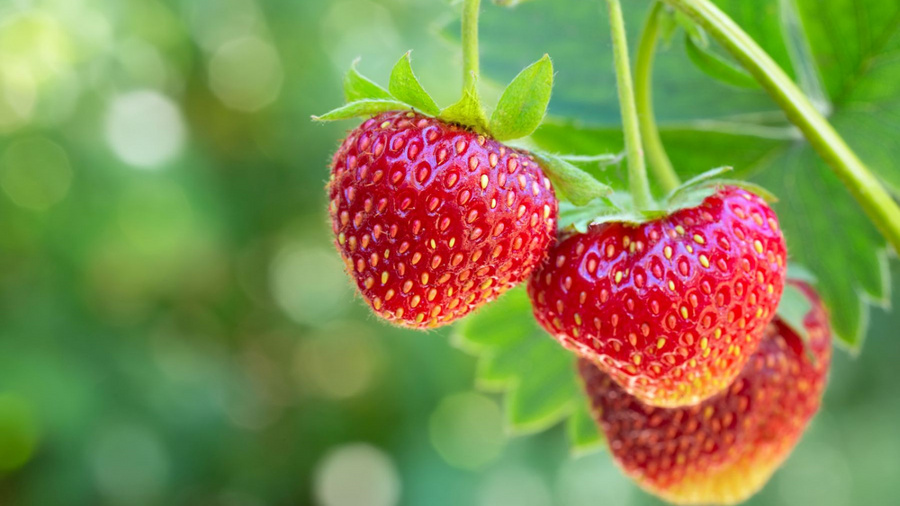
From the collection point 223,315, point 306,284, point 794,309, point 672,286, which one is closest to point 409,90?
point 672,286

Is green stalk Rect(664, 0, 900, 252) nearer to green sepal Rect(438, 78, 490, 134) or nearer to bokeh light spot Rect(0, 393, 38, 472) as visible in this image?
green sepal Rect(438, 78, 490, 134)

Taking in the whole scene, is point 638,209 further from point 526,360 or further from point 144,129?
point 144,129

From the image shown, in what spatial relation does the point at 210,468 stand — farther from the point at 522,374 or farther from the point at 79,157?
the point at 522,374

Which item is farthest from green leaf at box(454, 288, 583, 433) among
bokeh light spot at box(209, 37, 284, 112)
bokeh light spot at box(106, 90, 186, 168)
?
bokeh light spot at box(209, 37, 284, 112)

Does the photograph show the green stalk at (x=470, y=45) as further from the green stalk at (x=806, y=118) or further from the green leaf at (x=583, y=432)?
the green leaf at (x=583, y=432)

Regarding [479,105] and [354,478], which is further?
[354,478]

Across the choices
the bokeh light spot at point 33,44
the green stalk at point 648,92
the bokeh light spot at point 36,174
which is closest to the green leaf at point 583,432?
the green stalk at point 648,92

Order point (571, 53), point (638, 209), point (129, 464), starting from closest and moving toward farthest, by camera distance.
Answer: point (638, 209) → point (571, 53) → point (129, 464)
